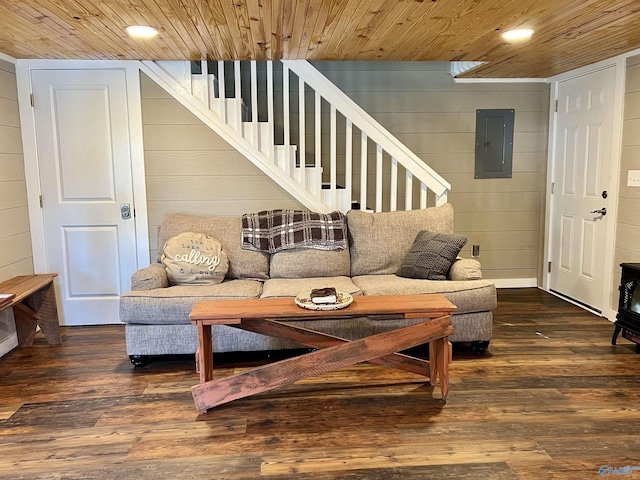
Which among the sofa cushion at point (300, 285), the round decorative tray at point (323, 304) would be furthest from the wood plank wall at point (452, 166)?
the round decorative tray at point (323, 304)

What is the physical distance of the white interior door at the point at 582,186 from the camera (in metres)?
4.02

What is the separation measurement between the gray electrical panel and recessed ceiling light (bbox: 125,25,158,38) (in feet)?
9.98

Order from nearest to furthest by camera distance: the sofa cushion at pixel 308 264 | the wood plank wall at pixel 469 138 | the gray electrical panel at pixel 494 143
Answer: the sofa cushion at pixel 308 264
the wood plank wall at pixel 469 138
the gray electrical panel at pixel 494 143

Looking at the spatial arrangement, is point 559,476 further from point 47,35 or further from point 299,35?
point 47,35

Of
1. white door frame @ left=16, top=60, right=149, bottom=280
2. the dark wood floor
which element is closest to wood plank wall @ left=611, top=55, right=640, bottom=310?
the dark wood floor

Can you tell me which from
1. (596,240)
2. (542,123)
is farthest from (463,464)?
(542,123)

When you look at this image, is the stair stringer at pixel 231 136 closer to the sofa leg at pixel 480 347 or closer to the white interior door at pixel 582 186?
the sofa leg at pixel 480 347

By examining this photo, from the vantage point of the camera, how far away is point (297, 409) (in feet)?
8.41

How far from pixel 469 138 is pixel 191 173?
2611 millimetres

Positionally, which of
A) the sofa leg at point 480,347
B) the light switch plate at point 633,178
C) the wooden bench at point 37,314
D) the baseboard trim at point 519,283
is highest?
the light switch plate at point 633,178

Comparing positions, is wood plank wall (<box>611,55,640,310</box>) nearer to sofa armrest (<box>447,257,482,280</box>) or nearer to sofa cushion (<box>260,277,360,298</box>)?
sofa armrest (<box>447,257,482,280</box>)

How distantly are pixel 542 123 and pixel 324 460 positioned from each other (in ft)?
13.2

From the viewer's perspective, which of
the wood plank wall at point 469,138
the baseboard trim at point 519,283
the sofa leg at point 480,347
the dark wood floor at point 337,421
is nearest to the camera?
the dark wood floor at point 337,421

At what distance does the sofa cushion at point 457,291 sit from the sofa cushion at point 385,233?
0.40 metres
